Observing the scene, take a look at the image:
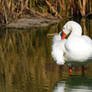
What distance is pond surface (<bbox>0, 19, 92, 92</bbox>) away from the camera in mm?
6086


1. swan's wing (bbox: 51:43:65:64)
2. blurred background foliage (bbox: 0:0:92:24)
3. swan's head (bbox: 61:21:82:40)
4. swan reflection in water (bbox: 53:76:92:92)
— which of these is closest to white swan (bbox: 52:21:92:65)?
swan's wing (bbox: 51:43:65:64)

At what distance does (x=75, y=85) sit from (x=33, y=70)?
3.65 ft

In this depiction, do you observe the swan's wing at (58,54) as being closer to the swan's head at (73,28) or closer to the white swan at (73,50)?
the white swan at (73,50)

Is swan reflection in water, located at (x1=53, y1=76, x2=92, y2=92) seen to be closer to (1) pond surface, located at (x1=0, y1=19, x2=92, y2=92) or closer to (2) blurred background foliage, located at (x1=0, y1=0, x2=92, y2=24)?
(1) pond surface, located at (x1=0, y1=19, x2=92, y2=92)

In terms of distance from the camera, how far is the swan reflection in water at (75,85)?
595 centimetres

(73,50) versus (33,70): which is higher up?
(73,50)

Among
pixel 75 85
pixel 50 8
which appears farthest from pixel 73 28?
pixel 50 8

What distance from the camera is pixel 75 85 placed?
625cm

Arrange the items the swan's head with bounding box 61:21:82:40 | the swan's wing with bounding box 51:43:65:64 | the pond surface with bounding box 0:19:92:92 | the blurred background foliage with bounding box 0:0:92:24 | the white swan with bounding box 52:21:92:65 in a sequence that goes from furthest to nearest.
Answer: the blurred background foliage with bounding box 0:0:92:24, the swan's head with bounding box 61:21:82:40, the swan's wing with bounding box 51:43:65:64, the white swan with bounding box 52:21:92:65, the pond surface with bounding box 0:19:92:92

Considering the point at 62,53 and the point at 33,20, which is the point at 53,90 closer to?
the point at 62,53

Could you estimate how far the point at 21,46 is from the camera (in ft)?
31.8

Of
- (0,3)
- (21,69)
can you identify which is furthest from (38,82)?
(0,3)

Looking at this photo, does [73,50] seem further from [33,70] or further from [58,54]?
[33,70]

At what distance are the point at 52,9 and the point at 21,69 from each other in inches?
272
